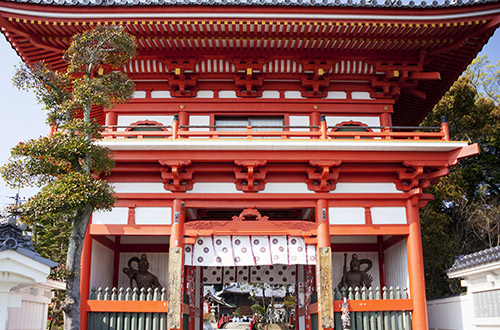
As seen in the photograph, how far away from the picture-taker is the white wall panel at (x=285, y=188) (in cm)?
1082

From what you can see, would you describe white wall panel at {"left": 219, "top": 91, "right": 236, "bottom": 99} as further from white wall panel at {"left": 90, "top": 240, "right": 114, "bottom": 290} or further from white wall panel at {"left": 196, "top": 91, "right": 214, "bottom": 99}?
white wall panel at {"left": 90, "top": 240, "right": 114, "bottom": 290}

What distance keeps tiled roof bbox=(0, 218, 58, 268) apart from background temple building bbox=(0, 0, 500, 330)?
12.6 feet

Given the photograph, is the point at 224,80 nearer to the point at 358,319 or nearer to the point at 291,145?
the point at 291,145

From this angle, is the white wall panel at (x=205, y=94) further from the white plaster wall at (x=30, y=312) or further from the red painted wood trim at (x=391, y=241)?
the white plaster wall at (x=30, y=312)

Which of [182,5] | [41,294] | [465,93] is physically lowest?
[41,294]

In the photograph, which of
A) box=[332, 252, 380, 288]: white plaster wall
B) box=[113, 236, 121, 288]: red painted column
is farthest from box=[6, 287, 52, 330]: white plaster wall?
box=[332, 252, 380, 288]: white plaster wall

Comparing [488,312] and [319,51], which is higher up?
[319,51]

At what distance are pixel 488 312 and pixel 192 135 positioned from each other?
6887 mm

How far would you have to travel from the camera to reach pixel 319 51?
455 inches

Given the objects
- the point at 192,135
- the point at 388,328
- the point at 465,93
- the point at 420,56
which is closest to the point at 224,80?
the point at 192,135

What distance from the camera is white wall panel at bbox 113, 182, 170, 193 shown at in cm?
1077

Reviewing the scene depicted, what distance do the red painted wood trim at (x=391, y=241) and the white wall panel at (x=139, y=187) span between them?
18.5 feet

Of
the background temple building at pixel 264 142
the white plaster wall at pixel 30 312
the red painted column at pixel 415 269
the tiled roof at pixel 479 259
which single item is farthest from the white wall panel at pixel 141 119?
the tiled roof at pixel 479 259

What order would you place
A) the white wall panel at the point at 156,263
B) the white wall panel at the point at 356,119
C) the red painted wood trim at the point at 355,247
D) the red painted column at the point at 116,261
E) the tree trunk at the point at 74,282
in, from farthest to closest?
the red painted wood trim at the point at 355,247, the white wall panel at the point at 156,263, the red painted column at the point at 116,261, the white wall panel at the point at 356,119, the tree trunk at the point at 74,282
